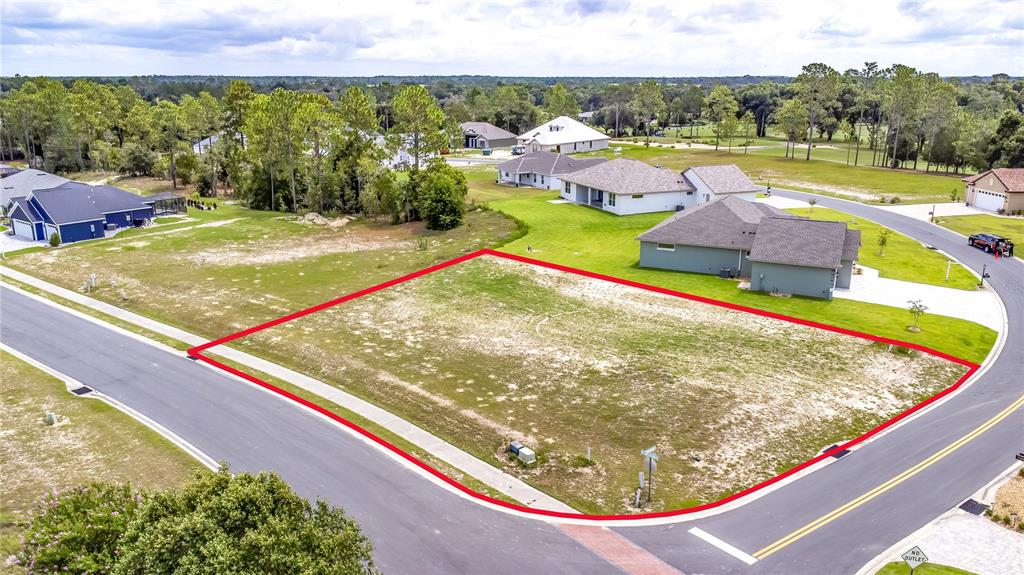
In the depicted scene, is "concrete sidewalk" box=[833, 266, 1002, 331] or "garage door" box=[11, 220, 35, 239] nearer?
"concrete sidewalk" box=[833, 266, 1002, 331]

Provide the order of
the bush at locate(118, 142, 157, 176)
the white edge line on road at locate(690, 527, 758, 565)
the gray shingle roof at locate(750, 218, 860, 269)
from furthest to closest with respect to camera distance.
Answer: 1. the bush at locate(118, 142, 157, 176)
2. the gray shingle roof at locate(750, 218, 860, 269)
3. the white edge line on road at locate(690, 527, 758, 565)

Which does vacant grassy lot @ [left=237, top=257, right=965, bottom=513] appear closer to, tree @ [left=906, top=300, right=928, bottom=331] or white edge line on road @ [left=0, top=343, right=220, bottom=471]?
tree @ [left=906, top=300, right=928, bottom=331]

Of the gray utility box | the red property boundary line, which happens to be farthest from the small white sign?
the gray utility box

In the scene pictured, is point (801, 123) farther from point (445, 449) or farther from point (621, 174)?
point (445, 449)

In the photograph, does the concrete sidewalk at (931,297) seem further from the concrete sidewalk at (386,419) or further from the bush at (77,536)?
the bush at (77,536)

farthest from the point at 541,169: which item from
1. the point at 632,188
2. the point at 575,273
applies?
the point at 575,273

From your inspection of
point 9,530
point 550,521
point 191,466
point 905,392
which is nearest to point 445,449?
point 550,521
